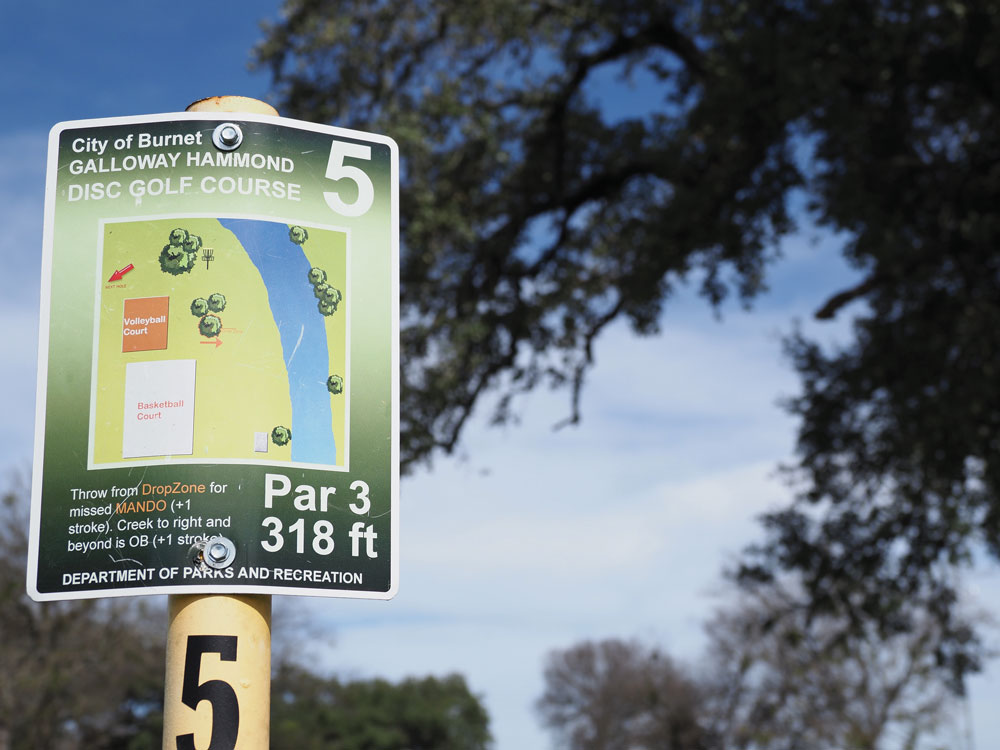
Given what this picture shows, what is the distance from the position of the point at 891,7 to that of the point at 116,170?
9508mm

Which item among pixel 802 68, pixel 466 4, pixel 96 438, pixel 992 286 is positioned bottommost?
pixel 96 438

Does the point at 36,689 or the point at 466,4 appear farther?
the point at 36,689

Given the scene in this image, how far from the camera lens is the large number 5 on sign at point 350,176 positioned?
300cm

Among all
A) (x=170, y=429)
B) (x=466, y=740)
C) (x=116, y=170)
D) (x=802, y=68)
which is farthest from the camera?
(x=466, y=740)

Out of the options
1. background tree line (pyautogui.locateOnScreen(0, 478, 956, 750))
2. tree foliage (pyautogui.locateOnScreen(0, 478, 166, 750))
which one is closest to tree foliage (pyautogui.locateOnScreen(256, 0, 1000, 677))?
background tree line (pyautogui.locateOnScreen(0, 478, 956, 750))

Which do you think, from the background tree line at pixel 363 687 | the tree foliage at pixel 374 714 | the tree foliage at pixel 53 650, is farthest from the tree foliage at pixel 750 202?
the tree foliage at pixel 374 714

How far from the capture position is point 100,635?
2873cm

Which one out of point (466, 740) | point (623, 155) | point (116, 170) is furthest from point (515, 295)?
point (466, 740)

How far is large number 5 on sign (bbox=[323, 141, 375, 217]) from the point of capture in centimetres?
300

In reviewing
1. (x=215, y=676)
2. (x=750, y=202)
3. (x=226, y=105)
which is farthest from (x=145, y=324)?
(x=750, y=202)

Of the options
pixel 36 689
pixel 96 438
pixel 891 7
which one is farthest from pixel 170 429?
pixel 36 689

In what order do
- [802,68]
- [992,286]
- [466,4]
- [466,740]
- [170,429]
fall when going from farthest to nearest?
[466,740], [466,4], [992,286], [802,68], [170,429]

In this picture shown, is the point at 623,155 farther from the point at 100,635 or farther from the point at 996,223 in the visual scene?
the point at 100,635

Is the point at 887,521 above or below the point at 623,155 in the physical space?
below
